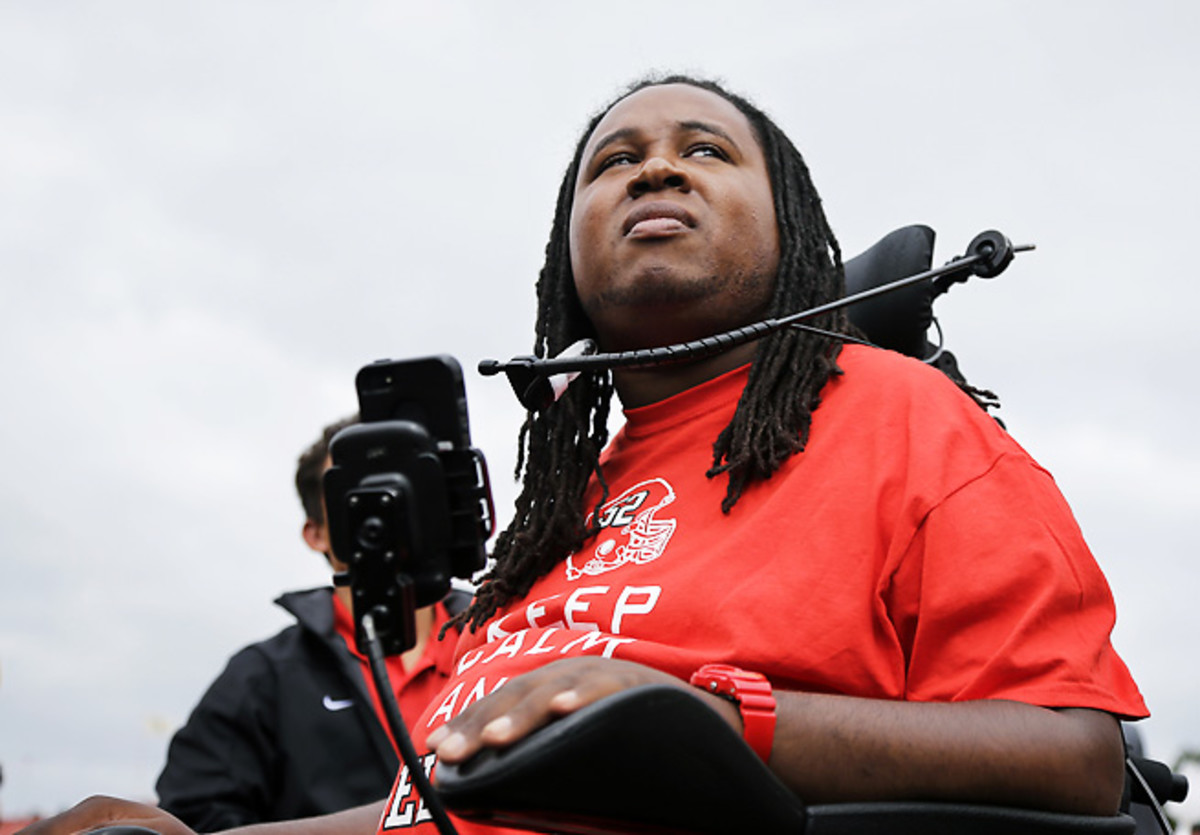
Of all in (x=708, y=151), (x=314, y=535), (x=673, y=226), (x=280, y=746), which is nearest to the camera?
(x=673, y=226)

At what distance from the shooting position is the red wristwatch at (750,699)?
1.26 metres

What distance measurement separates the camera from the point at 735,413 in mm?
1881

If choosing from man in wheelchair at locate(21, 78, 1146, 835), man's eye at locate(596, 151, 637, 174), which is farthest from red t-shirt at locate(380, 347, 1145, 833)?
man's eye at locate(596, 151, 637, 174)

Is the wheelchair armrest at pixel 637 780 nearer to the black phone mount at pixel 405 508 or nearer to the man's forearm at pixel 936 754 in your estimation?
the man's forearm at pixel 936 754

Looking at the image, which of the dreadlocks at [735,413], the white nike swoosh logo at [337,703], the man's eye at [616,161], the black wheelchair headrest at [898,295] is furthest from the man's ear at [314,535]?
the black wheelchair headrest at [898,295]

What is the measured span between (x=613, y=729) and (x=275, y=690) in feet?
9.06

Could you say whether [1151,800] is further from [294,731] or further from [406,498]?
[294,731]

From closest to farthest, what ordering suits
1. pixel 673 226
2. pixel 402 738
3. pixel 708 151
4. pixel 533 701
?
pixel 533 701 → pixel 402 738 → pixel 673 226 → pixel 708 151

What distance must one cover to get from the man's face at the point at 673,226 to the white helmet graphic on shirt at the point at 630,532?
1.03 feet

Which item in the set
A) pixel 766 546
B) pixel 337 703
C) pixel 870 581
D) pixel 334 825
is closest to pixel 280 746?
pixel 337 703

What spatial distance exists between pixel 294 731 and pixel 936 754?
256 centimetres

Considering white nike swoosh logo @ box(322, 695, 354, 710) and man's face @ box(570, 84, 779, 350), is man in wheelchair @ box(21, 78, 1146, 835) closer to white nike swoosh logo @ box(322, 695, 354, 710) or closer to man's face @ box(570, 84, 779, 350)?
man's face @ box(570, 84, 779, 350)

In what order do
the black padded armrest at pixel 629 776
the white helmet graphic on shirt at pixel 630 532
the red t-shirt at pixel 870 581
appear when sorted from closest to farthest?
the black padded armrest at pixel 629 776, the red t-shirt at pixel 870 581, the white helmet graphic on shirt at pixel 630 532

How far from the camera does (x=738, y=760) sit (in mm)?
1135
